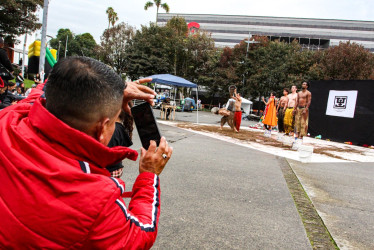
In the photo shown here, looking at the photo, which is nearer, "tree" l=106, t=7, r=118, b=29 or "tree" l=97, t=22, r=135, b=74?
"tree" l=97, t=22, r=135, b=74

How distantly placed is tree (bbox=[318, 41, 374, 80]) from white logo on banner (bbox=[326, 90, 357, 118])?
1913 centimetres

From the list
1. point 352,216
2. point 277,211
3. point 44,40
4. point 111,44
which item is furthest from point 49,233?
point 111,44

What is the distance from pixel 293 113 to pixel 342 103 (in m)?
2.96

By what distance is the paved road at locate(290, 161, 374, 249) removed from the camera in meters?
2.78

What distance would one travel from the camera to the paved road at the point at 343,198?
9.11 ft

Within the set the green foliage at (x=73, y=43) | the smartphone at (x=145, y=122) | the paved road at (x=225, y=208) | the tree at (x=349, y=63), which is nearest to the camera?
the smartphone at (x=145, y=122)

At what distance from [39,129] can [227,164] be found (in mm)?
4897

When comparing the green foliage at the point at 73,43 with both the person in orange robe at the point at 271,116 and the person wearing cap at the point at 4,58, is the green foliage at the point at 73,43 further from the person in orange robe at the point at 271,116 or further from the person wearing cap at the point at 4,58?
the person wearing cap at the point at 4,58

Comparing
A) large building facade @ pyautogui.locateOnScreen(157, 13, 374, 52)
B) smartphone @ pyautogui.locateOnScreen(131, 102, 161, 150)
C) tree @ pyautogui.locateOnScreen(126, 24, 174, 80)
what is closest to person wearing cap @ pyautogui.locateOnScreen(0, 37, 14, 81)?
smartphone @ pyautogui.locateOnScreen(131, 102, 161, 150)

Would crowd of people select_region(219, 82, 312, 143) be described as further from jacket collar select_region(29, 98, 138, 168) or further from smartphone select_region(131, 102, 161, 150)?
jacket collar select_region(29, 98, 138, 168)

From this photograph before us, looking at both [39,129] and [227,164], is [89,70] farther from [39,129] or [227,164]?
[227,164]

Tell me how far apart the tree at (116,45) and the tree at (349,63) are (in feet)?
85.9

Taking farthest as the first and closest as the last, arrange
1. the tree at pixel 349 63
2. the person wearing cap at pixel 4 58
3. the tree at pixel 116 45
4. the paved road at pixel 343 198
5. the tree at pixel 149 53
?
the tree at pixel 116 45
the tree at pixel 149 53
the tree at pixel 349 63
the person wearing cap at pixel 4 58
the paved road at pixel 343 198

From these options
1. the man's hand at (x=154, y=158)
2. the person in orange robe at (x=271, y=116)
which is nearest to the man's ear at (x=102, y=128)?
the man's hand at (x=154, y=158)
